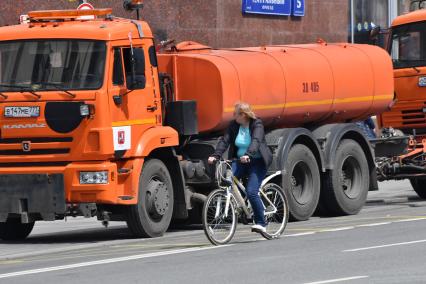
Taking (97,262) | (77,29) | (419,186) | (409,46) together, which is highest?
(77,29)

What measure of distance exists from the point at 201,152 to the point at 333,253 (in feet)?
15.2

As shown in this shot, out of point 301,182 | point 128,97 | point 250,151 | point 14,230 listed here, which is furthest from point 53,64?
point 301,182

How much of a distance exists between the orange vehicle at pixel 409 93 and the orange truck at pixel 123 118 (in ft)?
9.00

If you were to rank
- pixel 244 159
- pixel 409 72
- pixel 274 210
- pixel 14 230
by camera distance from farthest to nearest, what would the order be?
pixel 409 72 → pixel 14 230 → pixel 274 210 → pixel 244 159

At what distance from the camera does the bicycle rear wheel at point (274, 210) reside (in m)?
16.2

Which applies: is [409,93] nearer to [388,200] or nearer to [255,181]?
[388,200]

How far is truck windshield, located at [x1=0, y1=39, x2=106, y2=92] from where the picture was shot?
54.4 feet

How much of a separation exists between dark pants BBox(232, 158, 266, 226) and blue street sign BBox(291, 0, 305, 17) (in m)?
17.1

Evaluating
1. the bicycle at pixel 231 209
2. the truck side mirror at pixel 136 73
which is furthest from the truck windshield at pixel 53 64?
the bicycle at pixel 231 209

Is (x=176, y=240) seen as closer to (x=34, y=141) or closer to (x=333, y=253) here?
(x=34, y=141)

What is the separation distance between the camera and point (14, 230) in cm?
1814

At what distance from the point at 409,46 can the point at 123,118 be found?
760 cm

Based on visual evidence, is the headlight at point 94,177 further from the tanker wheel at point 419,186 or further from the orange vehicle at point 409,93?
the tanker wheel at point 419,186

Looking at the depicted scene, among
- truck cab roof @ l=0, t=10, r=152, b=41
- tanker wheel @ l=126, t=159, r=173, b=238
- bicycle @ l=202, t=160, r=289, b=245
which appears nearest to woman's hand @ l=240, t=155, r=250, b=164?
bicycle @ l=202, t=160, r=289, b=245
